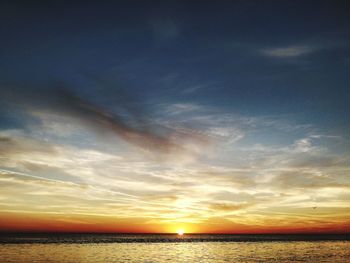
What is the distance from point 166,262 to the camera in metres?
40.2

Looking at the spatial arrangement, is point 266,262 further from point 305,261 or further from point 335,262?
point 335,262

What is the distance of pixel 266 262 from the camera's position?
134 ft

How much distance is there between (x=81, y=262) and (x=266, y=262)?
887 inches

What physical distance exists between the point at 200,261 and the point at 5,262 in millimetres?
22980

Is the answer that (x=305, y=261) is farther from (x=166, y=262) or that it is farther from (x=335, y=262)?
(x=166, y=262)

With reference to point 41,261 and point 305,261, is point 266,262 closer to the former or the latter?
point 305,261

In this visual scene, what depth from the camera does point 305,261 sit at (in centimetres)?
4219

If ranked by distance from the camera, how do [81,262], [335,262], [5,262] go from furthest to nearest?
[335,262] → [81,262] → [5,262]

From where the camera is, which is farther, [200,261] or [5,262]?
[200,261]

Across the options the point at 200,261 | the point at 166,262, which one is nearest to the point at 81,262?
the point at 166,262

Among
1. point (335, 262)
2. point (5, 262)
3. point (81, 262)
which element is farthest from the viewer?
point (335, 262)

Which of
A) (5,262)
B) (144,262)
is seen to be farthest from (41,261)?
(144,262)

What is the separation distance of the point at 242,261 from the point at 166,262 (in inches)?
395

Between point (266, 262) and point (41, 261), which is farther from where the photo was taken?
point (266, 262)
